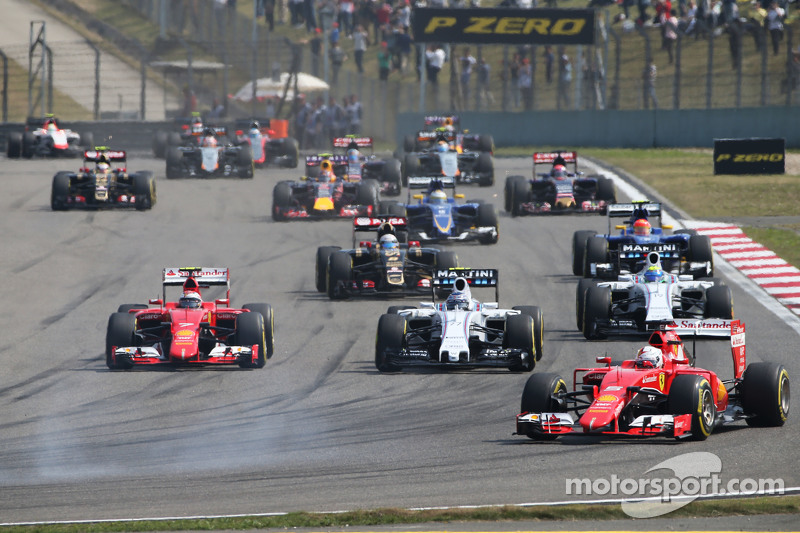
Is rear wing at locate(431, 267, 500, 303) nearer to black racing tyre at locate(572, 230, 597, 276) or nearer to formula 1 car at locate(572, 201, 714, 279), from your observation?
formula 1 car at locate(572, 201, 714, 279)

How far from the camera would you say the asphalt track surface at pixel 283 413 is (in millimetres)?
11992

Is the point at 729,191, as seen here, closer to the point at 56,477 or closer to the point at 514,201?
the point at 514,201

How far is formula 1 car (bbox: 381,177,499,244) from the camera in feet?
96.1

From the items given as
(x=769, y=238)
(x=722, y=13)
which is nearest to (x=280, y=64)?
(x=722, y=13)

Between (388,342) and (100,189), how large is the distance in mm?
17573

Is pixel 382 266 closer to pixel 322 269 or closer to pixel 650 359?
pixel 322 269

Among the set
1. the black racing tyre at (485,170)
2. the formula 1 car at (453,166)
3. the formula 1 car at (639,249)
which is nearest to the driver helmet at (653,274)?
the formula 1 car at (639,249)

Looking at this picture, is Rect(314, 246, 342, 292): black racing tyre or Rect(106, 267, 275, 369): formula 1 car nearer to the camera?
Rect(106, 267, 275, 369): formula 1 car

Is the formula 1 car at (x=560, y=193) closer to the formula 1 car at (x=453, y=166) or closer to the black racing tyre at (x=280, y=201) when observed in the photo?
the formula 1 car at (x=453, y=166)

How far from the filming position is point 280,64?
182ft

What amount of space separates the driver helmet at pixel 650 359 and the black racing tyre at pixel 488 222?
49.6 feet

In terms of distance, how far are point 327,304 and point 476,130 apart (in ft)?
92.3

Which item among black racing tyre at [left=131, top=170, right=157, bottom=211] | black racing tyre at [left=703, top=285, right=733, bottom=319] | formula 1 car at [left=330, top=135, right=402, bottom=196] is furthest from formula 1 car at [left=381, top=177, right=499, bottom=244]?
black racing tyre at [left=703, top=285, right=733, bottom=319]

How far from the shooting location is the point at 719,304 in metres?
19.9
